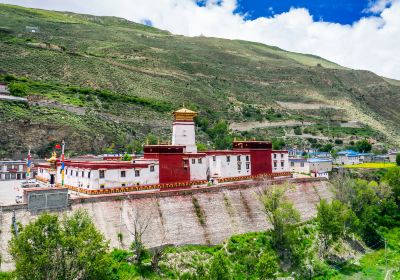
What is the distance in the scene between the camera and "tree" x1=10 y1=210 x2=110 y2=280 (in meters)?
20.2

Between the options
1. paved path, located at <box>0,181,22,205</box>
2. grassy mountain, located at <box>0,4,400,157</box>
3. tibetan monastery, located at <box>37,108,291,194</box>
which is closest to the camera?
paved path, located at <box>0,181,22,205</box>

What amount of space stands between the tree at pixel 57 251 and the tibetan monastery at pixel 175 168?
296 inches

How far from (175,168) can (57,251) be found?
613 inches

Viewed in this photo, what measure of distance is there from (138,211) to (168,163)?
22.9 feet

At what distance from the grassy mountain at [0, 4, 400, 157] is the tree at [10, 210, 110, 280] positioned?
35889 millimetres

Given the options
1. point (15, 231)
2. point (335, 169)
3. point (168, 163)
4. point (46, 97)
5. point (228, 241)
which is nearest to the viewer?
point (15, 231)

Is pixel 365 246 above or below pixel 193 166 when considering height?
below

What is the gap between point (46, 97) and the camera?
70.2 m

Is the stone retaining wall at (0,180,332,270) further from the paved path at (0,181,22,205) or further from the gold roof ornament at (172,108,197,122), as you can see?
the gold roof ornament at (172,108,197,122)

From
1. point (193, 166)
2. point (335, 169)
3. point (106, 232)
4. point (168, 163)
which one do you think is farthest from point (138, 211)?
point (335, 169)

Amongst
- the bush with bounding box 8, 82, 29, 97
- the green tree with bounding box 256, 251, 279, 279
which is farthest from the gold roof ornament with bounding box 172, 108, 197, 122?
the bush with bounding box 8, 82, 29, 97

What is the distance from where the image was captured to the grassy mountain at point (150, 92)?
6481cm

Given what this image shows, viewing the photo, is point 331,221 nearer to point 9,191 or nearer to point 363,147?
point 9,191

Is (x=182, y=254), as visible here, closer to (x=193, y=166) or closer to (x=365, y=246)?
(x=193, y=166)
